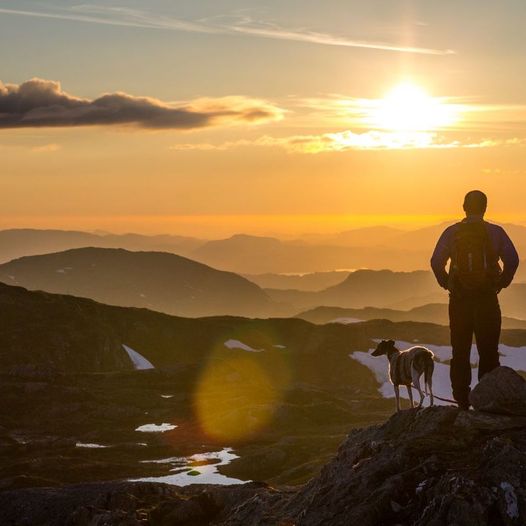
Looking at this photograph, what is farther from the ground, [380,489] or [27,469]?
[380,489]

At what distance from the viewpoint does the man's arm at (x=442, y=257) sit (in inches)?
840

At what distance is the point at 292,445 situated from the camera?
3730 inches

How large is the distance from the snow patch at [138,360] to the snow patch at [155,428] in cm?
4768

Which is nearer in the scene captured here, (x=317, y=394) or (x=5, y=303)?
(x=317, y=394)

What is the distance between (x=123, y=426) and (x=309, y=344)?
78.0 meters

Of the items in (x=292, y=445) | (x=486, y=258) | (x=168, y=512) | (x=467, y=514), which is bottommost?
(x=292, y=445)

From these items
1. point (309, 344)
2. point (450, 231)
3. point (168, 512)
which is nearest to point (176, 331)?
point (309, 344)

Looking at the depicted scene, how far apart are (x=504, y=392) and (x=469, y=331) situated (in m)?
1.87

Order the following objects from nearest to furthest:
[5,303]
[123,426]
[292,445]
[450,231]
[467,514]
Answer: [467,514] < [450,231] < [292,445] < [123,426] < [5,303]

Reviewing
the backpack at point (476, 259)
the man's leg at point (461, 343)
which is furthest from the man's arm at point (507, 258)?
the man's leg at point (461, 343)

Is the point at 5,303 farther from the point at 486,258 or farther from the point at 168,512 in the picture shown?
the point at 486,258

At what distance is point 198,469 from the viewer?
3191 inches

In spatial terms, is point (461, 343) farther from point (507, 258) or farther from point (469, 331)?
point (507, 258)

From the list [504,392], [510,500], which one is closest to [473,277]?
[504,392]
